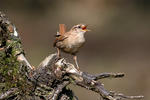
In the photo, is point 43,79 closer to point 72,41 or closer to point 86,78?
point 86,78

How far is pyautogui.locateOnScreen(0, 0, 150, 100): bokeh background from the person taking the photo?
12.4 meters

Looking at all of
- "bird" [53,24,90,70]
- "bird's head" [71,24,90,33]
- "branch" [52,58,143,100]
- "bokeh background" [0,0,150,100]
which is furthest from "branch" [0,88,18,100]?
"bokeh background" [0,0,150,100]

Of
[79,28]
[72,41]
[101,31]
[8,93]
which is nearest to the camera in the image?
[8,93]

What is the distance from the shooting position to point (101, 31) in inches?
584

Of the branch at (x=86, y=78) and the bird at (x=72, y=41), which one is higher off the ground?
the bird at (x=72, y=41)

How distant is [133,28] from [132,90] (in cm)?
385

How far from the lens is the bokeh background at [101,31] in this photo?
12.4m

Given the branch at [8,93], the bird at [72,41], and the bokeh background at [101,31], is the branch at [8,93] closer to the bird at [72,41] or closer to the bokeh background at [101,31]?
the bird at [72,41]

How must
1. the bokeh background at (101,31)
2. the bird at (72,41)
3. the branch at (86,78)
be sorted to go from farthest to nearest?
the bokeh background at (101,31), the bird at (72,41), the branch at (86,78)

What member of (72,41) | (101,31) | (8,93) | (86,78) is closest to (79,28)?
(72,41)

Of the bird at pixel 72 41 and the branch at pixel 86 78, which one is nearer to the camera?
the branch at pixel 86 78

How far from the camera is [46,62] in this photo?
4.81 metres

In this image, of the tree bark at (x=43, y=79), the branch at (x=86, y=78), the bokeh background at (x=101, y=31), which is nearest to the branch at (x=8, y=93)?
the tree bark at (x=43, y=79)

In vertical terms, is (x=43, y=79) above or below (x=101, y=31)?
above
